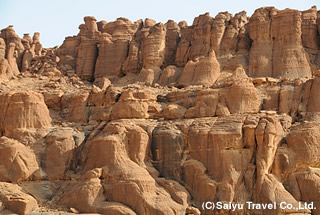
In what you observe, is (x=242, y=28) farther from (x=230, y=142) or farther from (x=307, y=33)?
(x=230, y=142)

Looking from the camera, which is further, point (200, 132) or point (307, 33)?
point (307, 33)

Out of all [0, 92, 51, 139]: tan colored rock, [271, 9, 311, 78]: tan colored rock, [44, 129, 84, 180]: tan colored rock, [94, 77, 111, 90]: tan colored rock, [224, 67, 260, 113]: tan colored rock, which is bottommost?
[44, 129, 84, 180]: tan colored rock

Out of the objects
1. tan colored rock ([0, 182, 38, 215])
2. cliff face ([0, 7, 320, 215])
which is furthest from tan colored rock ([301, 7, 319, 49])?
tan colored rock ([0, 182, 38, 215])

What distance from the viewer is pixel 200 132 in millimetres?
50594

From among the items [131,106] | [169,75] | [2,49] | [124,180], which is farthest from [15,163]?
[2,49]

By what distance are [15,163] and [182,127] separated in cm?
1097

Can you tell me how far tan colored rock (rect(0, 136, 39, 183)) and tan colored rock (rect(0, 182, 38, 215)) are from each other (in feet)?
7.91

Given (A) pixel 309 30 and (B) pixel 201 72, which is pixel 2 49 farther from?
(A) pixel 309 30

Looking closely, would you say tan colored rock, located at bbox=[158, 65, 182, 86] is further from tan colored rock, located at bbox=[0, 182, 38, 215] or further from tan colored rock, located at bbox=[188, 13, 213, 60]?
tan colored rock, located at bbox=[0, 182, 38, 215]

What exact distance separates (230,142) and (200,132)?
2.23 metres

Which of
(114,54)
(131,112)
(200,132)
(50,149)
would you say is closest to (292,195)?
(200,132)

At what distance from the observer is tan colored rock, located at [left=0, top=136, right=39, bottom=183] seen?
5191 centimetres

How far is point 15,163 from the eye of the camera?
5209cm

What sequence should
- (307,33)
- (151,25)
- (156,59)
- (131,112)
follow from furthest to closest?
(151,25), (156,59), (307,33), (131,112)
